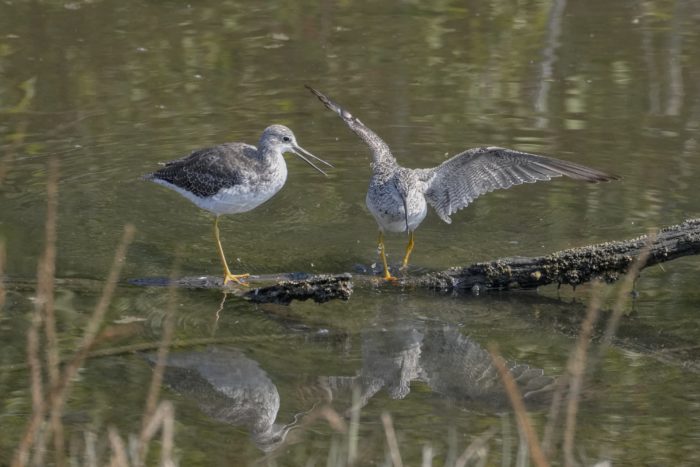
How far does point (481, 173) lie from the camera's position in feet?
26.2

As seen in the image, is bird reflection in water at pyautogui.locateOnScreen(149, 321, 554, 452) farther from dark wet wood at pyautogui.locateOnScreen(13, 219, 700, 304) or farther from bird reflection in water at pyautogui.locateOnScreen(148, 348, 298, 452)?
dark wet wood at pyautogui.locateOnScreen(13, 219, 700, 304)

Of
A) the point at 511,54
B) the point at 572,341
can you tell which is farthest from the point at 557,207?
the point at 511,54

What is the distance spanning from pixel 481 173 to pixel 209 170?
1934 mm

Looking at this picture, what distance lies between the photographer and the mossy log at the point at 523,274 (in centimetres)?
675

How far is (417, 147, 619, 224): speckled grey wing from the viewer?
7.63 m

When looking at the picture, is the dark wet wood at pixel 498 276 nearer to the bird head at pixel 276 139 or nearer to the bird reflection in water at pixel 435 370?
the bird reflection in water at pixel 435 370

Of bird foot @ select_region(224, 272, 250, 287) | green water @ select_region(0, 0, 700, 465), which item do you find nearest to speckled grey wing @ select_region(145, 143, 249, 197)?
green water @ select_region(0, 0, 700, 465)

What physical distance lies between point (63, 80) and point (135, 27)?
1748 millimetres

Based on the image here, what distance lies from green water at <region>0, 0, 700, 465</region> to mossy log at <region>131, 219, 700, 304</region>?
0.36 feet

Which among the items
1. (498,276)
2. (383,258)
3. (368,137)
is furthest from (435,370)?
(368,137)

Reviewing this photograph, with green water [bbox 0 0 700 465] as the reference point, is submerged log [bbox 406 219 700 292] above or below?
above

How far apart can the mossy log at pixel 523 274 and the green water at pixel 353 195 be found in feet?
0.36

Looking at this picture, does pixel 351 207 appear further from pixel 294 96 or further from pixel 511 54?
pixel 511 54

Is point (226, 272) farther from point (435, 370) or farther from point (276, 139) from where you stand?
point (435, 370)
